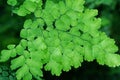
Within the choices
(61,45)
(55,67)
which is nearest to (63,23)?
(61,45)

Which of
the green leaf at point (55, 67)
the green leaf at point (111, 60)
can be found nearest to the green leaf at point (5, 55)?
the green leaf at point (55, 67)

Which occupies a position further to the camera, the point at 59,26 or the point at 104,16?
the point at 104,16

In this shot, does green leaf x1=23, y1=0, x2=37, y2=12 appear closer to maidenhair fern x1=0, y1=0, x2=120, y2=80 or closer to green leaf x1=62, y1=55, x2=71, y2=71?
maidenhair fern x1=0, y1=0, x2=120, y2=80

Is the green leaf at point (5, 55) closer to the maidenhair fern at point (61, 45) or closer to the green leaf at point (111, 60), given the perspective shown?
the maidenhair fern at point (61, 45)

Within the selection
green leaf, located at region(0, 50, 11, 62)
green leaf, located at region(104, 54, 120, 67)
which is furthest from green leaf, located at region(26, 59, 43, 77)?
green leaf, located at region(104, 54, 120, 67)

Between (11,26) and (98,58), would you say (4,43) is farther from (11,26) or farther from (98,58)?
(98,58)

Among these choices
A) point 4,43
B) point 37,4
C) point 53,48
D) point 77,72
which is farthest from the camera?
point 77,72

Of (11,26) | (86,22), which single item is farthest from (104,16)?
(86,22)

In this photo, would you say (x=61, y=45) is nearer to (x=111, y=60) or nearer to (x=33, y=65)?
(x=33, y=65)
